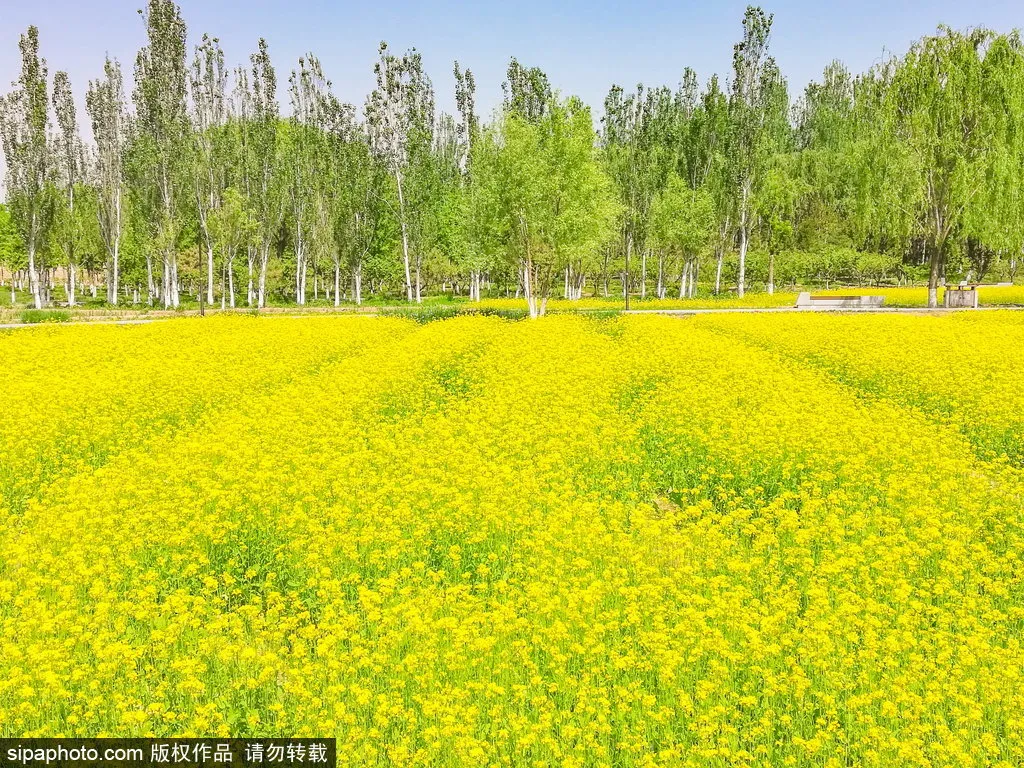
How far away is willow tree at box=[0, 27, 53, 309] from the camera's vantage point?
5853 centimetres

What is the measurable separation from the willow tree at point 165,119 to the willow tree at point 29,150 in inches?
301

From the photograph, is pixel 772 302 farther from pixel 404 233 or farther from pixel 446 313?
pixel 404 233

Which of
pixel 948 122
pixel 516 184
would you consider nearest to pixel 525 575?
pixel 516 184

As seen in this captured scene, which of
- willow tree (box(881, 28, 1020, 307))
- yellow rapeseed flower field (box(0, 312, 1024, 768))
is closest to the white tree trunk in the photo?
willow tree (box(881, 28, 1020, 307))

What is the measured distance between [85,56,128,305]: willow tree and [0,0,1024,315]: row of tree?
0.31 m

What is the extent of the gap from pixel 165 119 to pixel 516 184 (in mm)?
35376

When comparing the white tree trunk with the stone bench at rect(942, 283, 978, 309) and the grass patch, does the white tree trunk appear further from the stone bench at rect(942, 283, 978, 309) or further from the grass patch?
the stone bench at rect(942, 283, 978, 309)

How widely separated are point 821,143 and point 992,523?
108777 millimetres

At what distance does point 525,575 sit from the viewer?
24.7 feet

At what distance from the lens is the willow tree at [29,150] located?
58.5 metres

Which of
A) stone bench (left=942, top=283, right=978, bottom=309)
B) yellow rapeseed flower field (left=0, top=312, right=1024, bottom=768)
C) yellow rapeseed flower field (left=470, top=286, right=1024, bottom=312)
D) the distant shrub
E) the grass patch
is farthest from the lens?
yellow rapeseed flower field (left=470, top=286, right=1024, bottom=312)

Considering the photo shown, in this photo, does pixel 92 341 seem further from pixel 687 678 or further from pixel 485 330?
pixel 687 678

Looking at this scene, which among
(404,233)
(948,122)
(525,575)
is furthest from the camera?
(404,233)

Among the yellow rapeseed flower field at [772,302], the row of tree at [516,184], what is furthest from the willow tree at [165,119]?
the yellow rapeseed flower field at [772,302]
